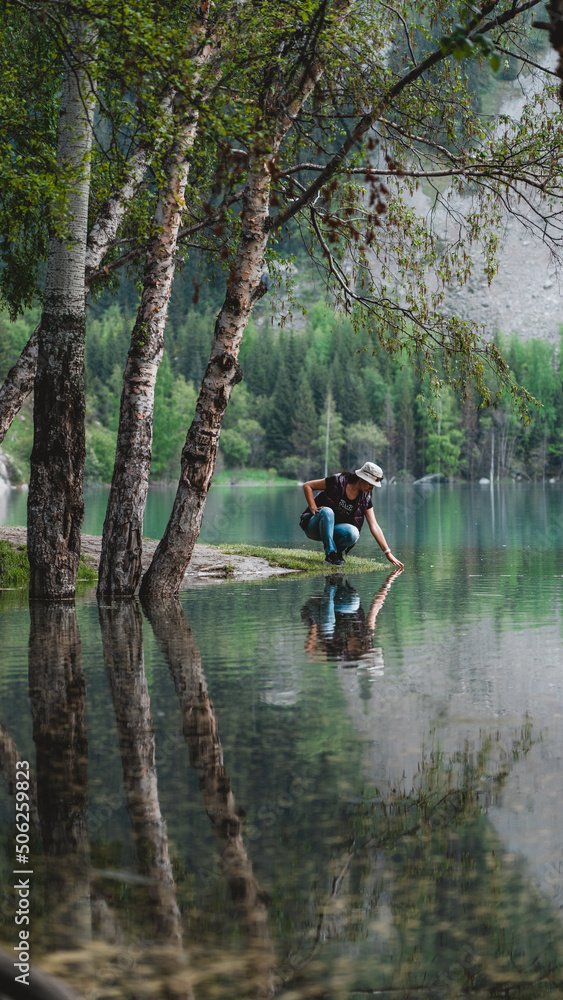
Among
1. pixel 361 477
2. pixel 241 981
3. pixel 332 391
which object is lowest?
pixel 241 981

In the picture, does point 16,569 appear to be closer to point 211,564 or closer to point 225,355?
point 211,564

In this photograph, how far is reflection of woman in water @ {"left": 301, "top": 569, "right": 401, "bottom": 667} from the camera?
856cm

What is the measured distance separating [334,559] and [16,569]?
18.4ft

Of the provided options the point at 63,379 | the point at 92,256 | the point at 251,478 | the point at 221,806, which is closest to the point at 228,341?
the point at 63,379

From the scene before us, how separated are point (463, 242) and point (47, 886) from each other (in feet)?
37.6

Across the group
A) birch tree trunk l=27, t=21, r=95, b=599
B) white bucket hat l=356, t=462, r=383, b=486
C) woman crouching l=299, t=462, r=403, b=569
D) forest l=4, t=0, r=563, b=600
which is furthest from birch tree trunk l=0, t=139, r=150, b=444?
white bucket hat l=356, t=462, r=383, b=486

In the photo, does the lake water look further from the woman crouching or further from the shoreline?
the shoreline

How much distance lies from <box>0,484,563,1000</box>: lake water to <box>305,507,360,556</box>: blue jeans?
6397 mm

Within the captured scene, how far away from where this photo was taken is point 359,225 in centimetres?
1405

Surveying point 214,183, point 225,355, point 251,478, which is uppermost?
point 251,478

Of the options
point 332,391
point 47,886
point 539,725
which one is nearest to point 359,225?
point 539,725

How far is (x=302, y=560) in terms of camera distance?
18.2 metres

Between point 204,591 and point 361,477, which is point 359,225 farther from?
point 204,591

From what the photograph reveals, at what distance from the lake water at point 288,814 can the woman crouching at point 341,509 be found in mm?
6081
